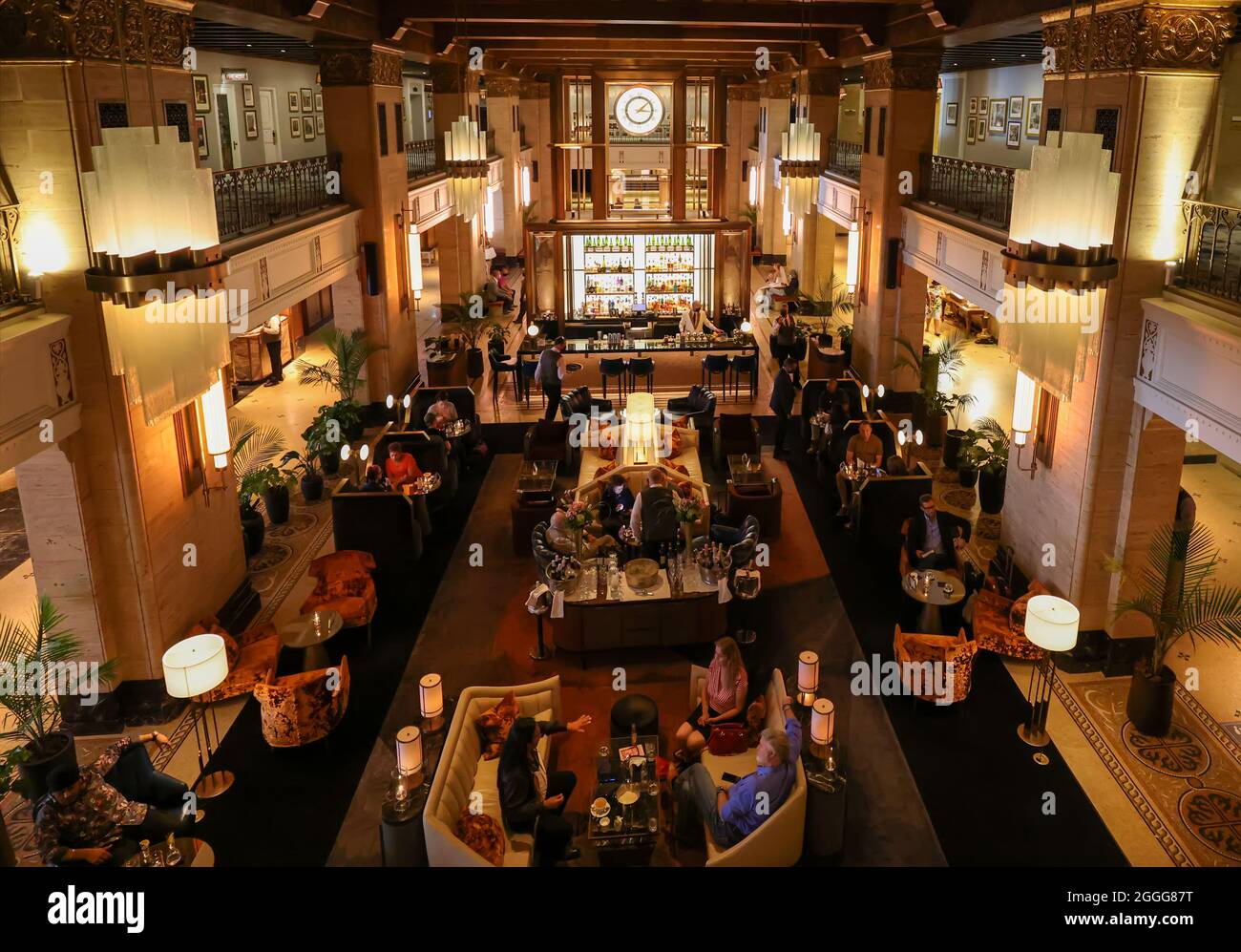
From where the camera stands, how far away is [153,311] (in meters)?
5.79

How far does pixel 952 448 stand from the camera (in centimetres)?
1364

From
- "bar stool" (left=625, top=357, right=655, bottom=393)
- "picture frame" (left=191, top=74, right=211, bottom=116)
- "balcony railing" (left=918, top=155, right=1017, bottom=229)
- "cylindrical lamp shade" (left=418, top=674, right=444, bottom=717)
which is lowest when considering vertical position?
"cylindrical lamp shade" (left=418, top=674, right=444, bottom=717)

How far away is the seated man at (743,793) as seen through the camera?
5969 mm

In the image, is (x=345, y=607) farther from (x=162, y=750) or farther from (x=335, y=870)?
(x=335, y=870)

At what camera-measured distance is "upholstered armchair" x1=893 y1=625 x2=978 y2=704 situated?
312 inches

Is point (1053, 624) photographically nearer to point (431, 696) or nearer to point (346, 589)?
point (431, 696)

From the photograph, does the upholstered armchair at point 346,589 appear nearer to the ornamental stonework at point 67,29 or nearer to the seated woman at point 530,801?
the seated woman at point 530,801

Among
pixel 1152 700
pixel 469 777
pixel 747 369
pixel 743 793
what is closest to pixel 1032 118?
pixel 747 369

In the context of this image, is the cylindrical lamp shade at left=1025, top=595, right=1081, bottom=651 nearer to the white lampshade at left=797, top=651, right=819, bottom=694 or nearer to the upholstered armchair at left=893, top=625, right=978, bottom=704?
the upholstered armchair at left=893, top=625, right=978, bottom=704

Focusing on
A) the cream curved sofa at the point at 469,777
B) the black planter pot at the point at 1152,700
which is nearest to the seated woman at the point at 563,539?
the cream curved sofa at the point at 469,777

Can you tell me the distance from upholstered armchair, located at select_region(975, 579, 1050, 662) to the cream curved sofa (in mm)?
4141

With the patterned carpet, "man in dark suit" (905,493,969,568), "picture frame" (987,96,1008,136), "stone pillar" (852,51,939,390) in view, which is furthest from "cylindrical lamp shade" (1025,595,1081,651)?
"picture frame" (987,96,1008,136)

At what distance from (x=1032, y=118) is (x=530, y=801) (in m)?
16.5

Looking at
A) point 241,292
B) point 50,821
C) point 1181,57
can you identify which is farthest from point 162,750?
point 1181,57
